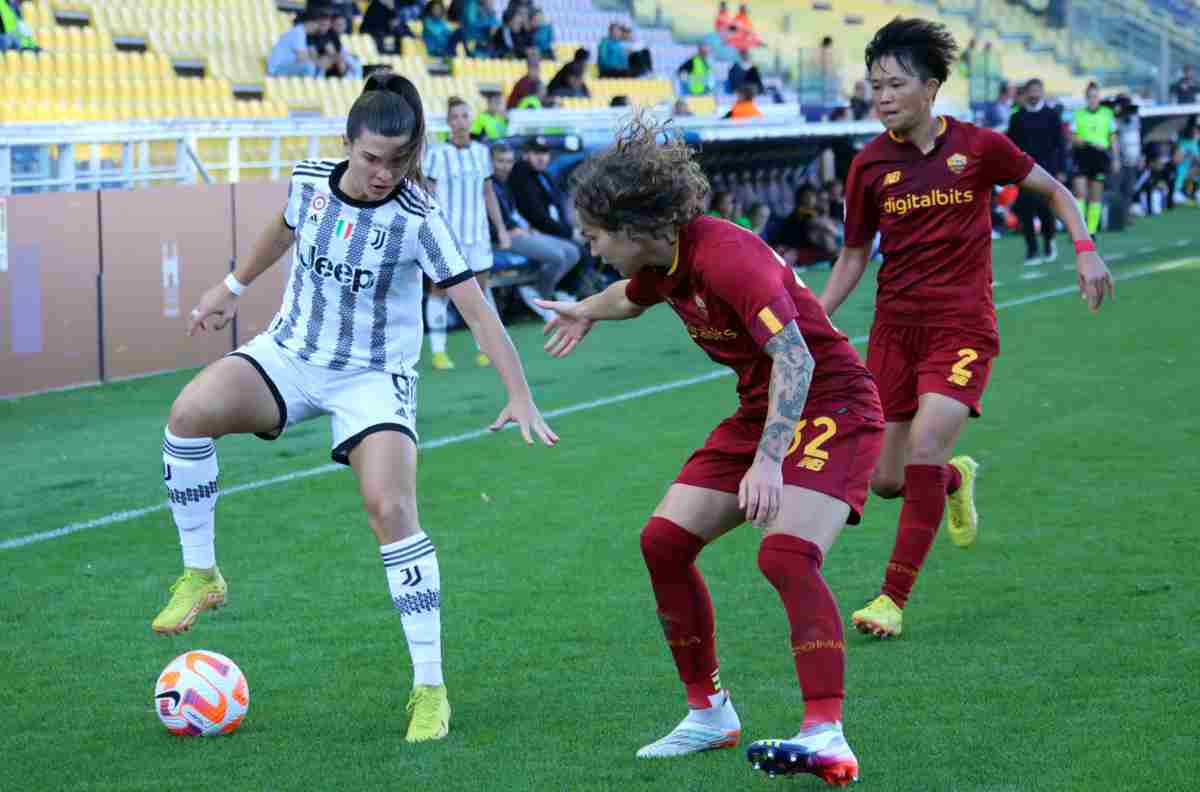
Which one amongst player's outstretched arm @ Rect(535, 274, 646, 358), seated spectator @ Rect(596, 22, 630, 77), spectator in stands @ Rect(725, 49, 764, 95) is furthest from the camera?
spectator in stands @ Rect(725, 49, 764, 95)

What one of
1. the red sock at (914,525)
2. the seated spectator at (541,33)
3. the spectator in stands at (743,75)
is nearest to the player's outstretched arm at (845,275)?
the red sock at (914,525)

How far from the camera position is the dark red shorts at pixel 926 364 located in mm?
6168

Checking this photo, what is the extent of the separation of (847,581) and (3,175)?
789cm

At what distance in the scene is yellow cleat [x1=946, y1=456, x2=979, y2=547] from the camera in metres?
7.00

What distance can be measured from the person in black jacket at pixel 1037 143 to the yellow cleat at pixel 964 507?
1450cm

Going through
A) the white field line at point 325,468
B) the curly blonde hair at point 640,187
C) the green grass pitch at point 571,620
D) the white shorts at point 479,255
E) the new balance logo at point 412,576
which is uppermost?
the curly blonde hair at point 640,187

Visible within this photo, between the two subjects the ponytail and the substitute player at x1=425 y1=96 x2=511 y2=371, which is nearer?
the ponytail

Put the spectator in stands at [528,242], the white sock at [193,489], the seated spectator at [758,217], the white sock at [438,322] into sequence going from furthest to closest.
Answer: the seated spectator at [758,217] < the spectator in stands at [528,242] < the white sock at [438,322] < the white sock at [193,489]

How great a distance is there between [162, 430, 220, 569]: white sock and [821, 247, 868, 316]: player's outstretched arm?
2089 millimetres

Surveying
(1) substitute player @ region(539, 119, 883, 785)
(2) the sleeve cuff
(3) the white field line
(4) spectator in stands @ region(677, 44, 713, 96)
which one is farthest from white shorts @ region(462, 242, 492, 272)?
(4) spectator in stands @ region(677, 44, 713, 96)

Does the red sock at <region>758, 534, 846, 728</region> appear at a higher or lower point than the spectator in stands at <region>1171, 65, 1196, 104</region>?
lower

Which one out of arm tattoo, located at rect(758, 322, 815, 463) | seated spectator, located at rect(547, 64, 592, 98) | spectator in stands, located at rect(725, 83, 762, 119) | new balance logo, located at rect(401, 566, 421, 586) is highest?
seated spectator, located at rect(547, 64, 592, 98)

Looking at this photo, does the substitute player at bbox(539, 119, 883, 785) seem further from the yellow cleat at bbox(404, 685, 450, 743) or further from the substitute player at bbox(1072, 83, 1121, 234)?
the substitute player at bbox(1072, 83, 1121, 234)

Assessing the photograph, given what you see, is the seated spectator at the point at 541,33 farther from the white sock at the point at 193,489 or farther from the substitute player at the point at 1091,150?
the white sock at the point at 193,489
